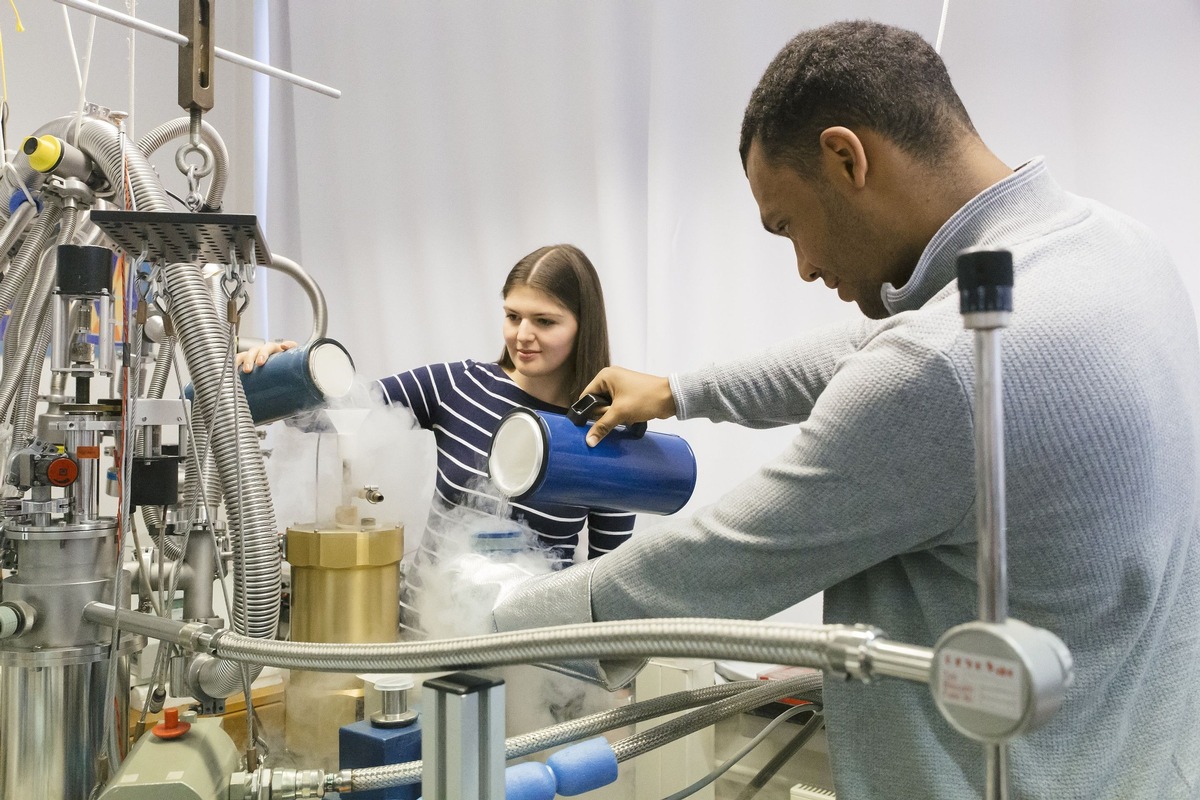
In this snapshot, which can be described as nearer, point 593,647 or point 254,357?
point 593,647

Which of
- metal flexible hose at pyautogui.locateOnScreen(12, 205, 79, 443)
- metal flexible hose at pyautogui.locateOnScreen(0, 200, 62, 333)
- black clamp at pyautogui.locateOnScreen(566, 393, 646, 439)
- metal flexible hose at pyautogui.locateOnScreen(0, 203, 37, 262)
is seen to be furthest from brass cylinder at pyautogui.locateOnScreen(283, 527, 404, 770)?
metal flexible hose at pyautogui.locateOnScreen(0, 203, 37, 262)

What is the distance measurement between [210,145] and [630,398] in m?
0.71

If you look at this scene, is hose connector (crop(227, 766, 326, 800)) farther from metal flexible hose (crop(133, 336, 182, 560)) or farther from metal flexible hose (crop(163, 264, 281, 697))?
metal flexible hose (crop(133, 336, 182, 560))

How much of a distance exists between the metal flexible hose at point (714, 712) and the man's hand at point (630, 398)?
373 mm

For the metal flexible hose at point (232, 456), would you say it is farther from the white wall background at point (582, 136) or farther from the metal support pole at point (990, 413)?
the white wall background at point (582, 136)

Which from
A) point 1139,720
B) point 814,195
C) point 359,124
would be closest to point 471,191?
point 359,124

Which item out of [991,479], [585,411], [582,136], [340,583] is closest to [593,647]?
[991,479]

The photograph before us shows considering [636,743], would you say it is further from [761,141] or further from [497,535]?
[761,141]

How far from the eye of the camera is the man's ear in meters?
0.91

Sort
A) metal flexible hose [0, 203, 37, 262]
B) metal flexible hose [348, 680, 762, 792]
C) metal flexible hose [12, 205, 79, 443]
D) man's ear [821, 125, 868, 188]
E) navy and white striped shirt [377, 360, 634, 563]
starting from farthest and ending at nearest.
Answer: navy and white striped shirt [377, 360, 634, 563] < metal flexible hose [0, 203, 37, 262] < metal flexible hose [12, 205, 79, 443] < man's ear [821, 125, 868, 188] < metal flexible hose [348, 680, 762, 792]

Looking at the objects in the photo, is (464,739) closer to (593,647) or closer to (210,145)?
(593,647)

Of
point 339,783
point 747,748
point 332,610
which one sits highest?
point 332,610

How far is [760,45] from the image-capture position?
224 cm

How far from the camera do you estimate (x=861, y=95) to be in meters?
0.91
